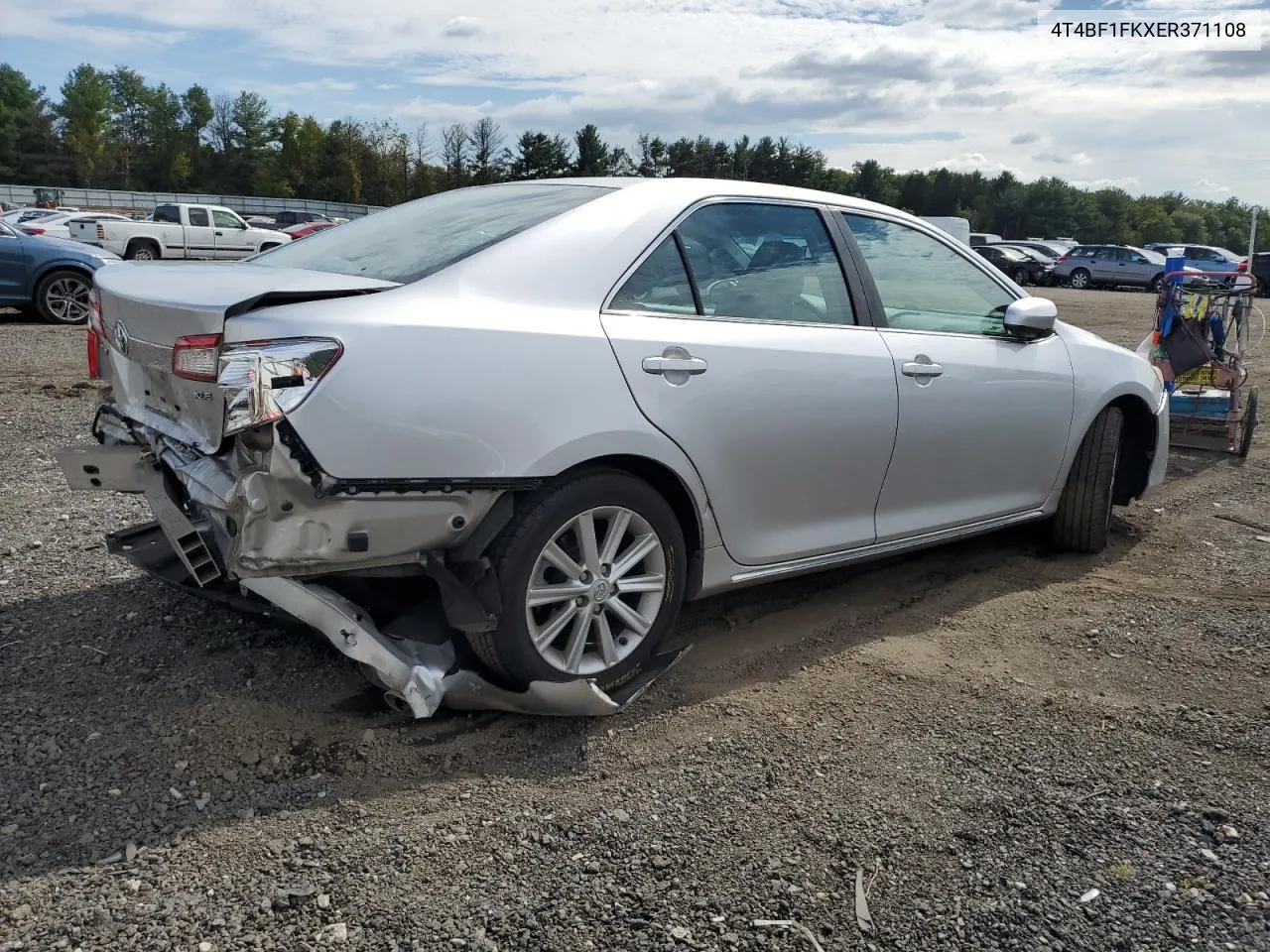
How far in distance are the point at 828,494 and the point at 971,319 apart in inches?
45.7

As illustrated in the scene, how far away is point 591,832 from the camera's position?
2.62m

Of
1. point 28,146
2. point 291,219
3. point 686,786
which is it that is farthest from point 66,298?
point 28,146

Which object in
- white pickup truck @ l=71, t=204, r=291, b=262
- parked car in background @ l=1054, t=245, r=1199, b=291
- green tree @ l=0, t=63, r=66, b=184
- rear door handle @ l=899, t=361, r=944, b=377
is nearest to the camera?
rear door handle @ l=899, t=361, r=944, b=377

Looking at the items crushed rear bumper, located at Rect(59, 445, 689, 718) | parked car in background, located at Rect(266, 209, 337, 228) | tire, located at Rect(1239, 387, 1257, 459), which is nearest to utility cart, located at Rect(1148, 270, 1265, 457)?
tire, located at Rect(1239, 387, 1257, 459)

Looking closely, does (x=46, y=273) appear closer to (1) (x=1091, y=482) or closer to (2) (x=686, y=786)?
(1) (x=1091, y=482)

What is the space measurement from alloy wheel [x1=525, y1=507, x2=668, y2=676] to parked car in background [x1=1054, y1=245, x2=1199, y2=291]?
3597cm

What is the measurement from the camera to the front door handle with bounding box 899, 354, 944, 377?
3.85m

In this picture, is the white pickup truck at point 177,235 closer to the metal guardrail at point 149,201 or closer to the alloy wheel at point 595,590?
the alloy wheel at point 595,590

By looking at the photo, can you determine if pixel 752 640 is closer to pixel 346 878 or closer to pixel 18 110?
pixel 346 878

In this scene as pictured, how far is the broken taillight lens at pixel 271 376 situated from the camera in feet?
8.33

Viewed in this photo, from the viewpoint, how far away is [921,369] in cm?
389

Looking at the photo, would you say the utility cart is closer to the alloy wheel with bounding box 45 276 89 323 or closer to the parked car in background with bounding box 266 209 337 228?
the alloy wheel with bounding box 45 276 89 323

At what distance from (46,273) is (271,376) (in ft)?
35.9

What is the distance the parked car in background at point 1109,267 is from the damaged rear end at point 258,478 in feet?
120
